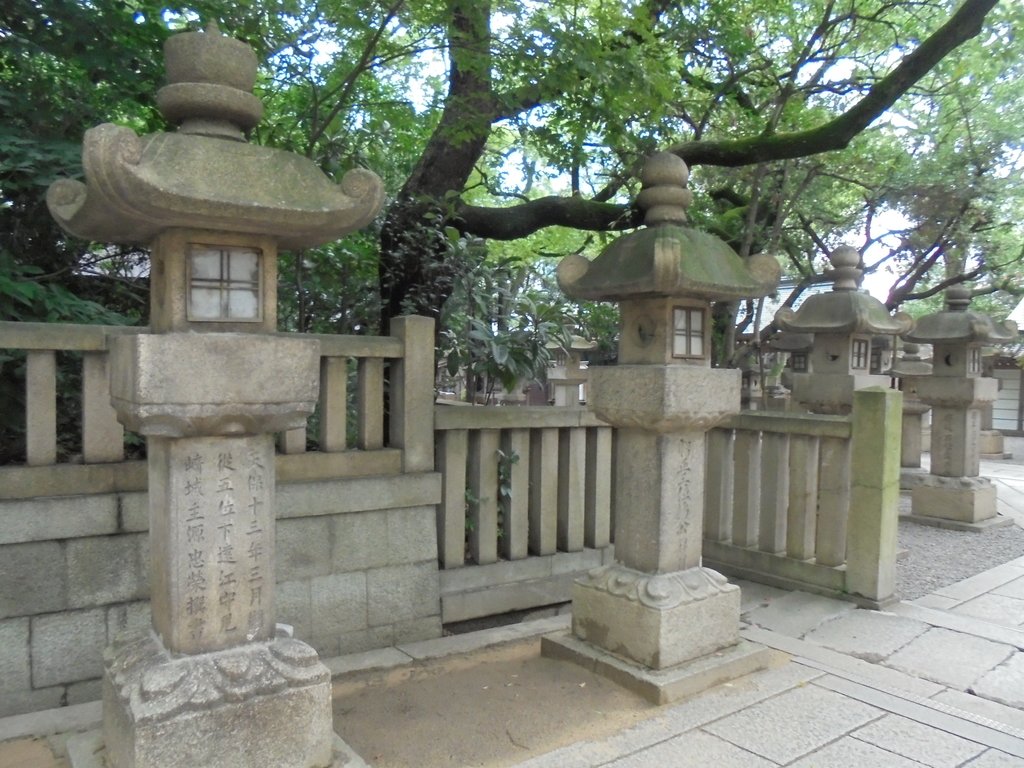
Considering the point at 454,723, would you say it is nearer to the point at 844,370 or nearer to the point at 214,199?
the point at 214,199

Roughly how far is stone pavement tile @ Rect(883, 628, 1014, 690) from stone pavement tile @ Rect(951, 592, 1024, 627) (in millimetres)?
668

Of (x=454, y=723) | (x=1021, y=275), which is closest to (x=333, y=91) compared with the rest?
(x=454, y=723)

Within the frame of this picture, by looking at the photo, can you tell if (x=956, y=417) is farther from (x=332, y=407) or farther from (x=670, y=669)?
(x=332, y=407)

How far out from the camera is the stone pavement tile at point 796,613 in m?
4.98

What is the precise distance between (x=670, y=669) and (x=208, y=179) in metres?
3.22

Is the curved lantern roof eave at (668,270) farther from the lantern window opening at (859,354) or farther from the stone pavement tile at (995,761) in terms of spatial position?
the lantern window opening at (859,354)

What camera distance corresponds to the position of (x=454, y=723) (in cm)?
354

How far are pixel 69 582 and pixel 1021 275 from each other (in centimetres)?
1490

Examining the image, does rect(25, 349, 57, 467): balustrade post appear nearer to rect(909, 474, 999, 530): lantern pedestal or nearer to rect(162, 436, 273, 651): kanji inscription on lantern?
rect(162, 436, 273, 651): kanji inscription on lantern

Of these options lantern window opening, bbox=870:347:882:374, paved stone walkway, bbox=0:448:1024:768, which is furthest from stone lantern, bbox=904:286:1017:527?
paved stone walkway, bbox=0:448:1024:768

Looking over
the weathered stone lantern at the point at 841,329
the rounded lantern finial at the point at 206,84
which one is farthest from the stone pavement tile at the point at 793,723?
the weathered stone lantern at the point at 841,329

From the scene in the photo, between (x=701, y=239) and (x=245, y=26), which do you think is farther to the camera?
(x=245, y=26)

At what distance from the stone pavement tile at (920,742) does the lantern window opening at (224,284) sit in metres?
3.33

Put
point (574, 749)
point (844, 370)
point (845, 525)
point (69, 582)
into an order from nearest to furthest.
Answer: point (574, 749) → point (69, 582) → point (845, 525) → point (844, 370)
